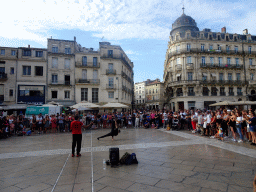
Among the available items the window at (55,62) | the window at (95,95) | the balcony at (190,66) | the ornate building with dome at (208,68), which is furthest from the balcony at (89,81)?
the balcony at (190,66)

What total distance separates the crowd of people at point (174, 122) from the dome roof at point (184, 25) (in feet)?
90.3

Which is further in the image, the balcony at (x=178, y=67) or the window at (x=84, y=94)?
the balcony at (x=178, y=67)

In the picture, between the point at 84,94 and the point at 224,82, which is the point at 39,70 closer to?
the point at 84,94

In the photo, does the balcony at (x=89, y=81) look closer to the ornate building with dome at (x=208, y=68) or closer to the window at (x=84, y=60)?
the window at (x=84, y=60)

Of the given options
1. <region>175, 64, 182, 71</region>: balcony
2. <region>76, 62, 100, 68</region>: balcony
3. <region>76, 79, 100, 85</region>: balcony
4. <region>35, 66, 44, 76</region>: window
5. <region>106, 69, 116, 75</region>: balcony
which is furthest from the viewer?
<region>175, 64, 182, 71</region>: balcony

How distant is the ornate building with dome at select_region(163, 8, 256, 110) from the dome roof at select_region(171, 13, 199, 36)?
210mm

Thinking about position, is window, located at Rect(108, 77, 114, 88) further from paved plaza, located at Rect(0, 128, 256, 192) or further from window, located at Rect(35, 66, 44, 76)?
paved plaza, located at Rect(0, 128, 256, 192)

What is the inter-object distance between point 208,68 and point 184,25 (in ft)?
35.9

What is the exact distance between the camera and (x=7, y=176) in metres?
4.65

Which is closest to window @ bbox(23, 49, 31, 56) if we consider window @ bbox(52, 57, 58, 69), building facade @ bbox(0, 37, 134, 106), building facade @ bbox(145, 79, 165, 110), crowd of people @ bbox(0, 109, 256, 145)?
building facade @ bbox(0, 37, 134, 106)

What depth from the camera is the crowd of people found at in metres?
9.24

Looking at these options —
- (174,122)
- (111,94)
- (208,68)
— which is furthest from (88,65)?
(208,68)

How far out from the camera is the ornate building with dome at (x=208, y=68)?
34.8m

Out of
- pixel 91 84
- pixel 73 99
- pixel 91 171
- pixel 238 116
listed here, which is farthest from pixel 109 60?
pixel 91 171
